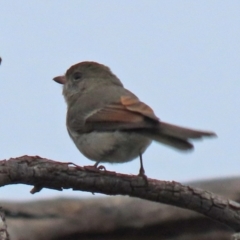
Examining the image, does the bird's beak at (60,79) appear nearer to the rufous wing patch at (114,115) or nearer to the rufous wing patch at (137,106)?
the rufous wing patch at (114,115)

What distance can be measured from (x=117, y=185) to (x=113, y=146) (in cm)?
105

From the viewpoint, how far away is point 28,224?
7449 mm

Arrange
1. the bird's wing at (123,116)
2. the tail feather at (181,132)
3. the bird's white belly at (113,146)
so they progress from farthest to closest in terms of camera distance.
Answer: the bird's white belly at (113,146), the bird's wing at (123,116), the tail feather at (181,132)

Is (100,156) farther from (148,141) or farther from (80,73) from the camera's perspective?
(80,73)

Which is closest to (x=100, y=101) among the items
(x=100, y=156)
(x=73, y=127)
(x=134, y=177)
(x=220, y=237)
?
(x=73, y=127)

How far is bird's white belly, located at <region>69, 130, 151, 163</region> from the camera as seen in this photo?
16.6 ft

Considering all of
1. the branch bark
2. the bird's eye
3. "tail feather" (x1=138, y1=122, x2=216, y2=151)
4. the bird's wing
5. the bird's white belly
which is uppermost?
the bird's eye

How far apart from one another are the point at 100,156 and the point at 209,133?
1.53 meters

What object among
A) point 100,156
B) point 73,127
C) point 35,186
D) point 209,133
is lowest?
point 35,186

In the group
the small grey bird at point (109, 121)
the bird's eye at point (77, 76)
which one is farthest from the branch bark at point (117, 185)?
the bird's eye at point (77, 76)

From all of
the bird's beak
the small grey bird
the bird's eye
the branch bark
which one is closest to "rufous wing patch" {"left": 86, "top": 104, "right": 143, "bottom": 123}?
the small grey bird

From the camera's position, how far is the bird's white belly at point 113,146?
505cm

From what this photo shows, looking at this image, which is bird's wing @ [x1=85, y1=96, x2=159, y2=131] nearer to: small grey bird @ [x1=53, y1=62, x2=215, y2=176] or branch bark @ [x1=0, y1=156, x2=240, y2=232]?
small grey bird @ [x1=53, y1=62, x2=215, y2=176]

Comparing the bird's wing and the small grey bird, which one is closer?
the small grey bird
